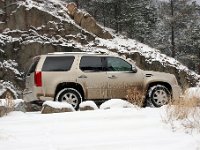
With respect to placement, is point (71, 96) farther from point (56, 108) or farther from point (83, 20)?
point (83, 20)

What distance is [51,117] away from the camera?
8.33m

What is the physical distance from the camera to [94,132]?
7117 mm

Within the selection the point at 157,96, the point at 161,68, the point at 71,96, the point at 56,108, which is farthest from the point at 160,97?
the point at 161,68

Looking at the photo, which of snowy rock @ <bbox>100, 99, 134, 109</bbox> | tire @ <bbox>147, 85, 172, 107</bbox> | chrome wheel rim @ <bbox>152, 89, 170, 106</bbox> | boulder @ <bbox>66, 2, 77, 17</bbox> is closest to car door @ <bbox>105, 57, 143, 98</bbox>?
tire @ <bbox>147, 85, 172, 107</bbox>

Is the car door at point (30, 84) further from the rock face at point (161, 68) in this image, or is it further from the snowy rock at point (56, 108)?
the rock face at point (161, 68)

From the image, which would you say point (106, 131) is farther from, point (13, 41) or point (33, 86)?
point (13, 41)

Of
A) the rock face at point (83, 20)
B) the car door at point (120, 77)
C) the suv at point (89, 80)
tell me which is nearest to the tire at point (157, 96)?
the suv at point (89, 80)

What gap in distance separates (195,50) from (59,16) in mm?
19594

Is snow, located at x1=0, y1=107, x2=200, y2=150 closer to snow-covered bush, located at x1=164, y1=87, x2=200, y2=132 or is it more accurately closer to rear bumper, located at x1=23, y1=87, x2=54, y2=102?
snow-covered bush, located at x1=164, y1=87, x2=200, y2=132

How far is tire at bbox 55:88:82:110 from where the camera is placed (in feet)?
37.9

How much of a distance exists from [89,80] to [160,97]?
2.19 meters

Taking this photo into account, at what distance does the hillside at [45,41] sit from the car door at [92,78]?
45.2ft

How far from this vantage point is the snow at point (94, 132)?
6.30 meters

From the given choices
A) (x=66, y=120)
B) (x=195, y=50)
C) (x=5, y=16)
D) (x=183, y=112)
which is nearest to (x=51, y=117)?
(x=66, y=120)
